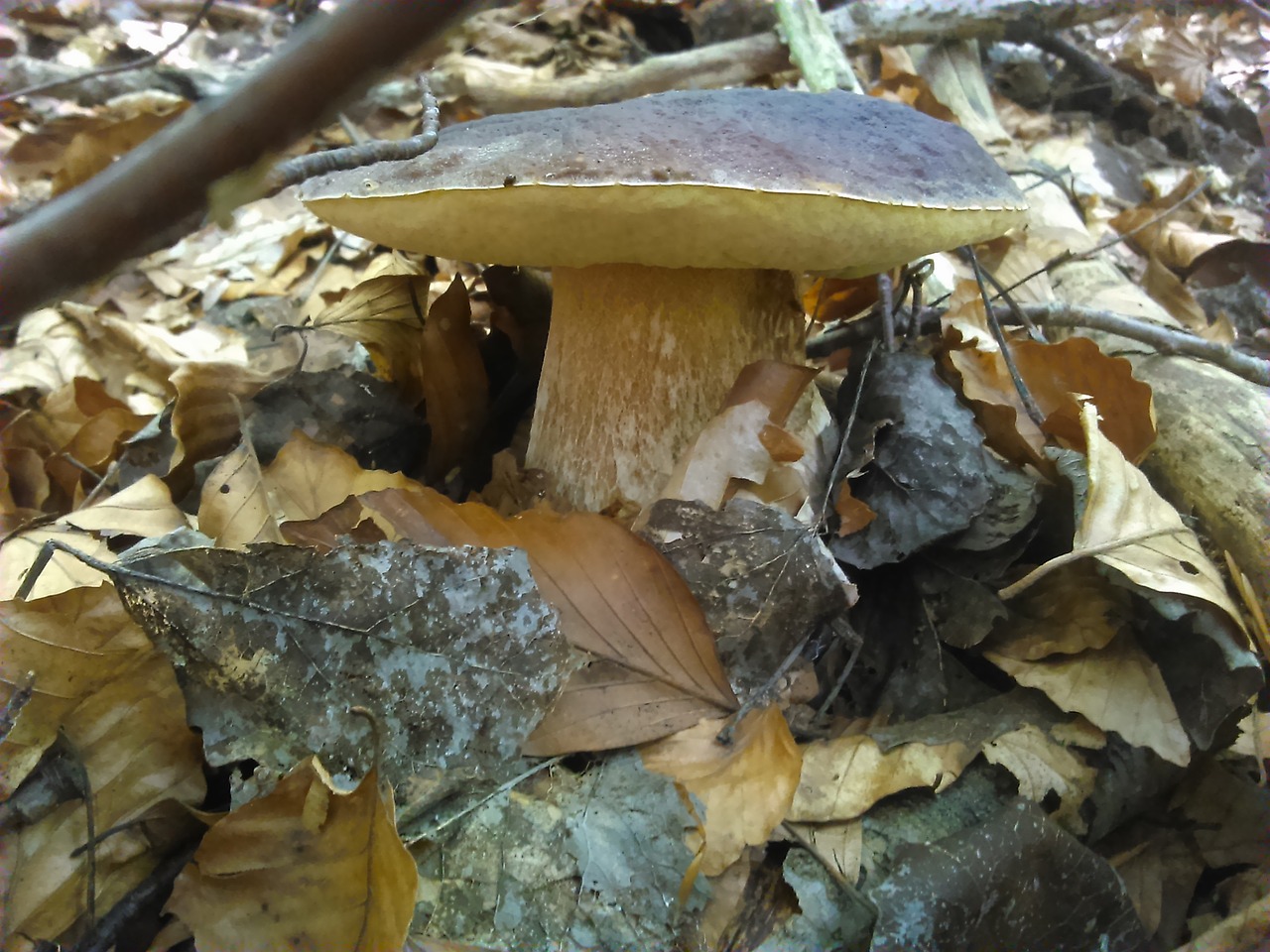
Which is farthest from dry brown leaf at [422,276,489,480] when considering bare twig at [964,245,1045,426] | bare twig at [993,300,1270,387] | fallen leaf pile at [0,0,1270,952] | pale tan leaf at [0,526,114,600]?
→ bare twig at [993,300,1270,387]

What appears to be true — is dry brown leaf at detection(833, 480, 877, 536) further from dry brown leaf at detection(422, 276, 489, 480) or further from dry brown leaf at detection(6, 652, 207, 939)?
dry brown leaf at detection(6, 652, 207, 939)

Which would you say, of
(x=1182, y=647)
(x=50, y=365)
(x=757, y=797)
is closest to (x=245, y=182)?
(x=757, y=797)

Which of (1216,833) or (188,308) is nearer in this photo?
(1216,833)

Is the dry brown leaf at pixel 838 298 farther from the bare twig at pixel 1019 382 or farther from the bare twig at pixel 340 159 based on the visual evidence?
the bare twig at pixel 340 159

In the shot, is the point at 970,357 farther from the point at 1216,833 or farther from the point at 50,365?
the point at 50,365

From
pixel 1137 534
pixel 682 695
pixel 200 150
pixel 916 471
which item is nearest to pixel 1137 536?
pixel 1137 534

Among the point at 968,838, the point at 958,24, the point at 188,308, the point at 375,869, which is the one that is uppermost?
the point at 958,24

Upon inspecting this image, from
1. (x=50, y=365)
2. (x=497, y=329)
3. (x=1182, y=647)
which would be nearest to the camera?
(x=1182, y=647)
